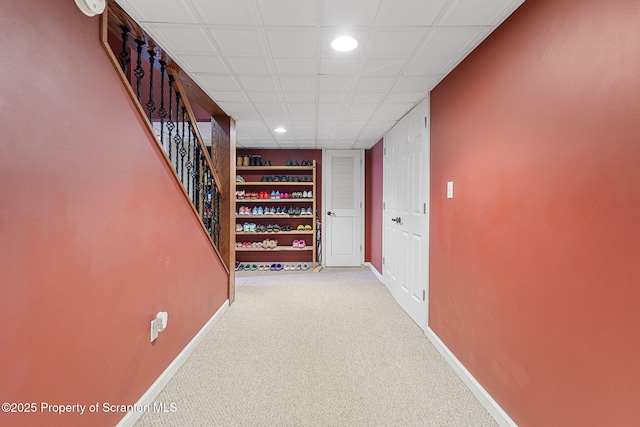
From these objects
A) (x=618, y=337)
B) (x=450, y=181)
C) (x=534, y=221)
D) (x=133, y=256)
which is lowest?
(x=618, y=337)

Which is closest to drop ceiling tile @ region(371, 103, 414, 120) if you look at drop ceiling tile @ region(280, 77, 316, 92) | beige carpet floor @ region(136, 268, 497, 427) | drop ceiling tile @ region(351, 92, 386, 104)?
drop ceiling tile @ region(351, 92, 386, 104)

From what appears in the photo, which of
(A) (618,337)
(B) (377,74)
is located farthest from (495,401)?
(B) (377,74)

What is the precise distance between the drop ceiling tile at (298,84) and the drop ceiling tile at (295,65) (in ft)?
0.35

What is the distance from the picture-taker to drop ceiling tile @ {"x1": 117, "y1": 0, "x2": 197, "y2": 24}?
4.59ft

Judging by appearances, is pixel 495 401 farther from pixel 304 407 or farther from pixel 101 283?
pixel 101 283

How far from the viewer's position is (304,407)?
1676 millimetres

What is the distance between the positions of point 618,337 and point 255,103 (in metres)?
2.84

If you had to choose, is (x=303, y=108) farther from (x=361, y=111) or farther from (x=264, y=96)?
(x=361, y=111)

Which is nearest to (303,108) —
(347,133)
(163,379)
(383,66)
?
(383,66)

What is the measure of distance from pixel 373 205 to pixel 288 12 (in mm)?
3890

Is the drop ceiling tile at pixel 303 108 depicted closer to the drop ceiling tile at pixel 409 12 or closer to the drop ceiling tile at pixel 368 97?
the drop ceiling tile at pixel 368 97

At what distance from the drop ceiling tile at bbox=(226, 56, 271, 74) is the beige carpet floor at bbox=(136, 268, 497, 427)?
2.13m

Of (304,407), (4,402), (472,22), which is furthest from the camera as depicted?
(304,407)

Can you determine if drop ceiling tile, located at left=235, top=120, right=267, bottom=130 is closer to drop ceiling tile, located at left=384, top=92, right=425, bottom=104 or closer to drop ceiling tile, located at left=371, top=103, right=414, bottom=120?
drop ceiling tile, located at left=371, top=103, right=414, bottom=120
